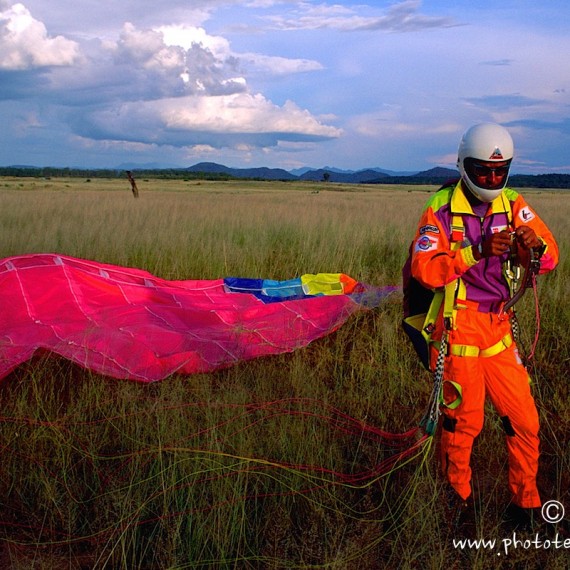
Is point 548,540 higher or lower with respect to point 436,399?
lower

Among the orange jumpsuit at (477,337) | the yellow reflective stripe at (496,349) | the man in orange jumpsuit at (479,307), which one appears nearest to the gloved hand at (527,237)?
the man in orange jumpsuit at (479,307)

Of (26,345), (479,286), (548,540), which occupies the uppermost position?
(479,286)

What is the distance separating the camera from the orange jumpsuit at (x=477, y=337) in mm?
2455

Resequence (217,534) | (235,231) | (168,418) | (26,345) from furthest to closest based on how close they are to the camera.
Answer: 1. (235,231)
2. (26,345)
3. (168,418)
4. (217,534)

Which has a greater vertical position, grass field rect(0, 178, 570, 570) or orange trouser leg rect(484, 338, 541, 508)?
orange trouser leg rect(484, 338, 541, 508)

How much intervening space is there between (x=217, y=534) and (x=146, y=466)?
56cm

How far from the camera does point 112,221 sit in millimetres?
8734

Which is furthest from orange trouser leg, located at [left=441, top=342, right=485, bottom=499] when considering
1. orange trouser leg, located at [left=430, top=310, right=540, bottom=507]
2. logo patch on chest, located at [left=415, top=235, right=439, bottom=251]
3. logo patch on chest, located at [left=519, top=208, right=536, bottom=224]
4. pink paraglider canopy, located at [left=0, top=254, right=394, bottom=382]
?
pink paraglider canopy, located at [left=0, top=254, right=394, bottom=382]

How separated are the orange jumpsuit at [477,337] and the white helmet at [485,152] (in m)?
0.09

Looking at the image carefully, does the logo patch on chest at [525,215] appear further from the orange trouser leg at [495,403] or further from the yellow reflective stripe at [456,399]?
the yellow reflective stripe at [456,399]

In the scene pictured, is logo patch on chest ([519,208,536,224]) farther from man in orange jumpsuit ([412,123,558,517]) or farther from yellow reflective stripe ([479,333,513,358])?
yellow reflective stripe ([479,333,513,358])

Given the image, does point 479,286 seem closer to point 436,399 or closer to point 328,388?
point 436,399

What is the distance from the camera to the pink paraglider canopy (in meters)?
3.80

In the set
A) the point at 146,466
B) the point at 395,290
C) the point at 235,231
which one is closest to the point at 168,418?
the point at 146,466
